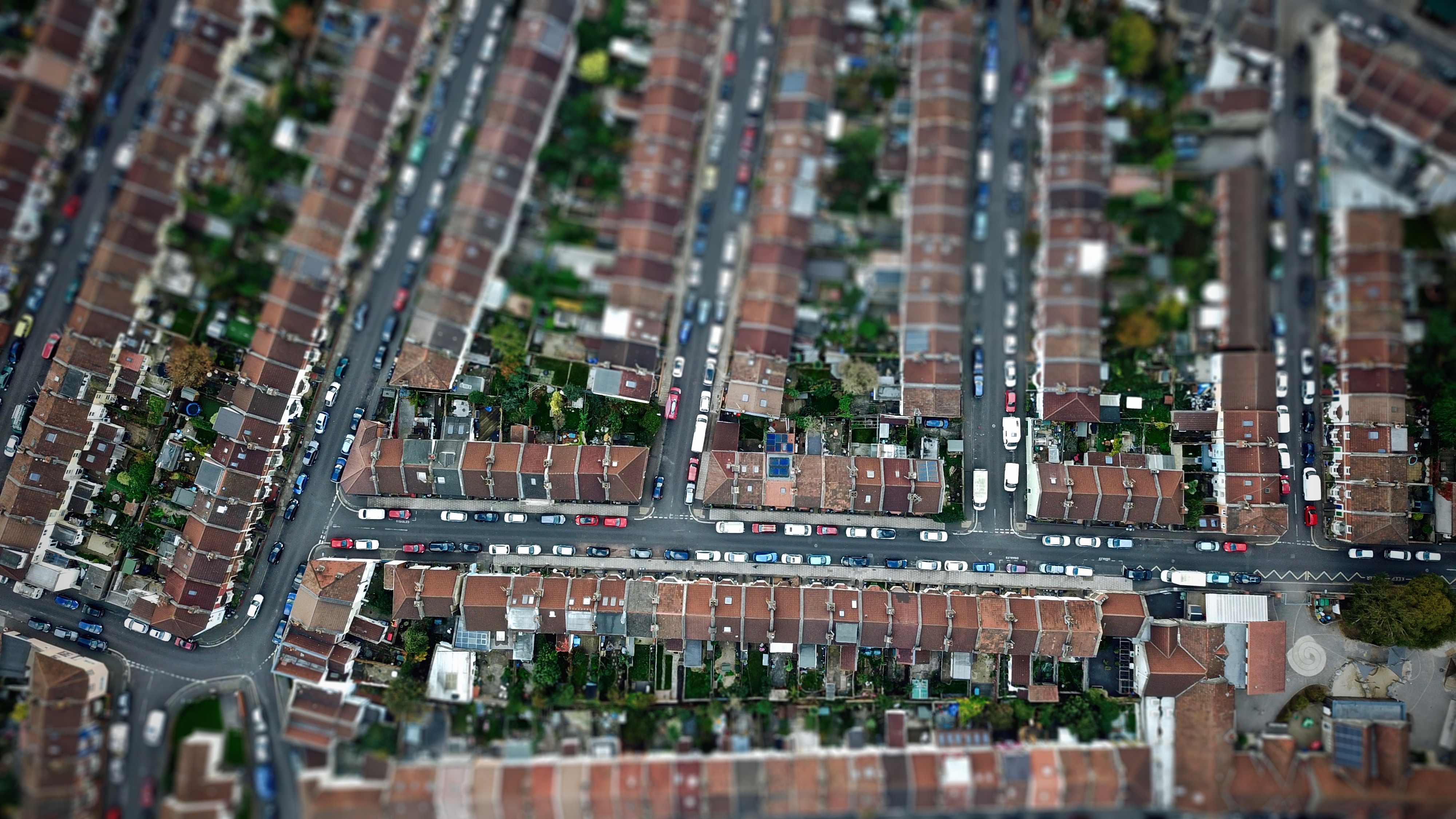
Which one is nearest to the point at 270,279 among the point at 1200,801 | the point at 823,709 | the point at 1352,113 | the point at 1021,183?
the point at 823,709

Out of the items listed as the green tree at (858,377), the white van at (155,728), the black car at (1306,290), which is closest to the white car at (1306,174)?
the black car at (1306,290)

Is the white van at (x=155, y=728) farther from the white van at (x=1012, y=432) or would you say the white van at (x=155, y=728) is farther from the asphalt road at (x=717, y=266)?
the white van at (x=1012, y=432)

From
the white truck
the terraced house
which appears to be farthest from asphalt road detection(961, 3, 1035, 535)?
the terraced house

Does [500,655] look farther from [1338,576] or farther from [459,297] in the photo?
[1338,576]

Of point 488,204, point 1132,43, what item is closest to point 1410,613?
point 1132,43

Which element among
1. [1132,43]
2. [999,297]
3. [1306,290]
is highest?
[1132,43]

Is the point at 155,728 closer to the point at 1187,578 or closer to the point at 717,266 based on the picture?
the point at 717,266
